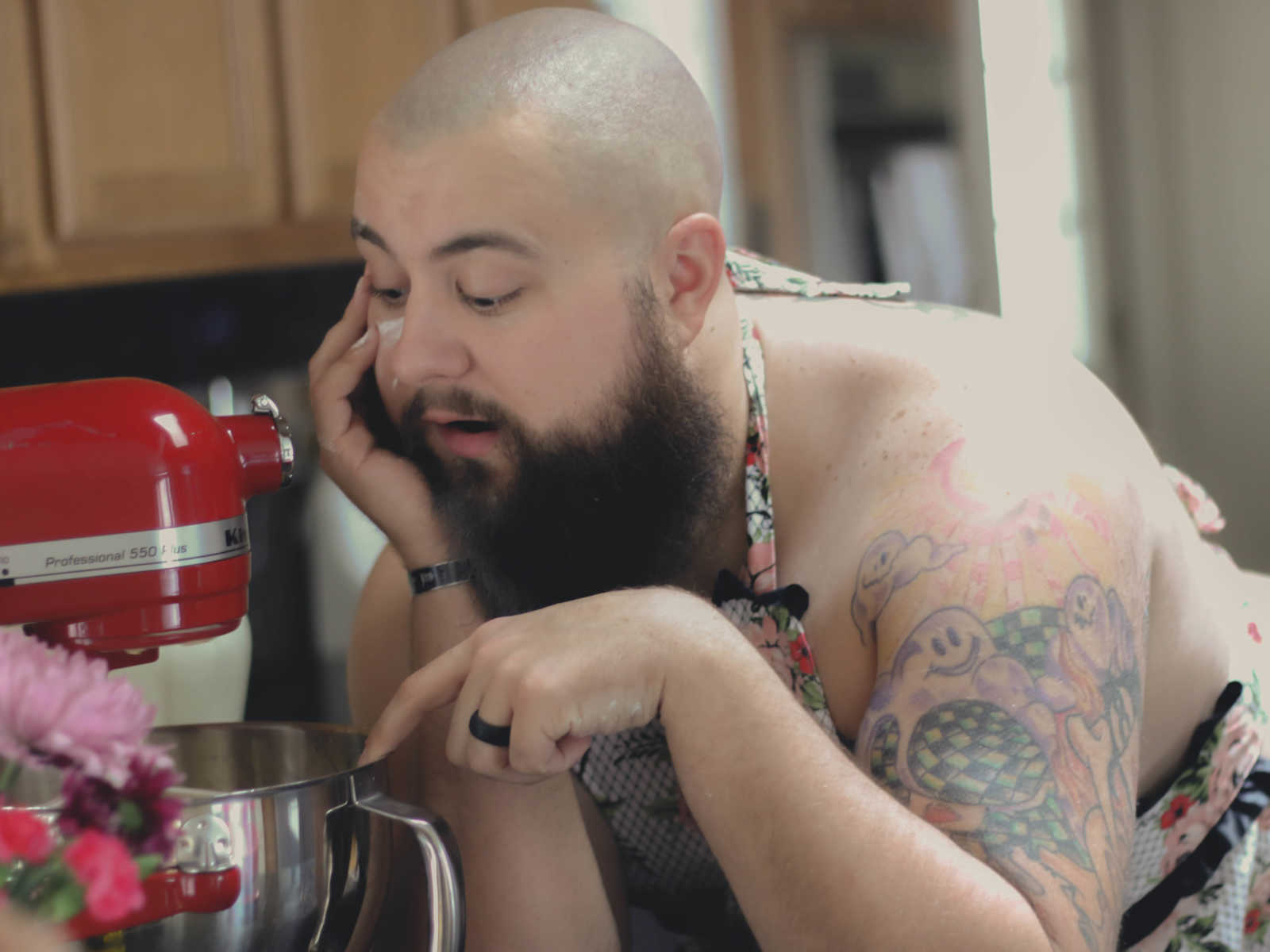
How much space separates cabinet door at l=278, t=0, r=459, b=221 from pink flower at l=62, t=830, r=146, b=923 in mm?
2277

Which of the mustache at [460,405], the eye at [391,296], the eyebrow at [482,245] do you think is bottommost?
the mustache at [460,405]

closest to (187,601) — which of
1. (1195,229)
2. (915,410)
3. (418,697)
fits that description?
(418,697)

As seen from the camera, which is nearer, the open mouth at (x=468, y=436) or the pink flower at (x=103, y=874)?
the pink flower at (x=103, y=874)

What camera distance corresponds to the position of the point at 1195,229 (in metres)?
4.02

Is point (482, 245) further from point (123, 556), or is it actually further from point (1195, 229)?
point (1195, 229)

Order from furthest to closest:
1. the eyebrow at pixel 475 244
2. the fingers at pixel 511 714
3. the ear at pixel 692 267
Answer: the ear at pixel 692 267
the eyebrow at pixel 475 244
the fingers at pixel 511 714

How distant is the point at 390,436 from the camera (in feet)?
3.70

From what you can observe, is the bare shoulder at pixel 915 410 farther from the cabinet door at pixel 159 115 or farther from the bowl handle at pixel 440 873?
the cabinet door at pixel 159 115

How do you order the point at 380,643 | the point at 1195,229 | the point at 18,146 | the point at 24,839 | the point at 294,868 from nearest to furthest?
1. the point at 24,839
2. the point at 294,868
3. the point at 380,643
4. the point at 18,146
5. the point at 1195,229

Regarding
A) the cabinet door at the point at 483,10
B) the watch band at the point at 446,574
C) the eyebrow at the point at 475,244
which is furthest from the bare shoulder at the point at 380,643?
the cabinet door at the point at 483,10

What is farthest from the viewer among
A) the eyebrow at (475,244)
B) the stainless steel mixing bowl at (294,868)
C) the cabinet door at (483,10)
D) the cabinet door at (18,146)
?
the cabinet door at (483,10)

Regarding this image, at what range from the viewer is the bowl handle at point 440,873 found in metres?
0.68

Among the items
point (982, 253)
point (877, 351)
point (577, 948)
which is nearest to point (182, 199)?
point (877, 351)

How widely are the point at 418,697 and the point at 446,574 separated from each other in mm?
259
